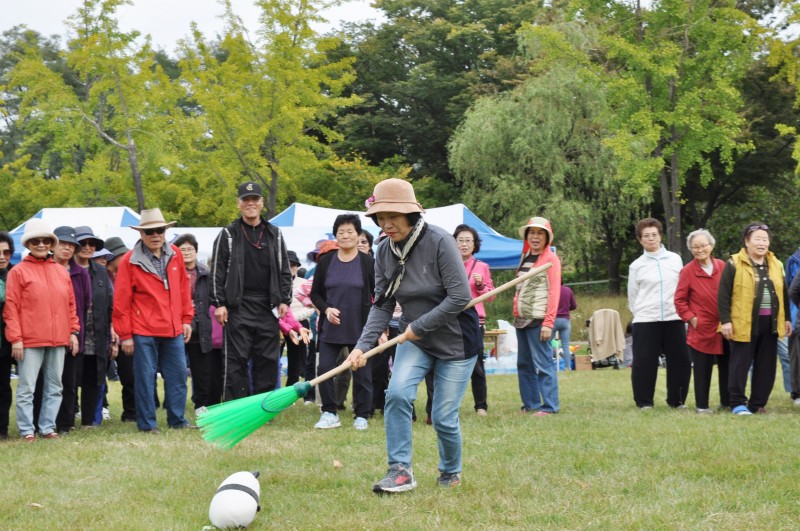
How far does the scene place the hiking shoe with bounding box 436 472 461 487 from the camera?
6145 millimetres

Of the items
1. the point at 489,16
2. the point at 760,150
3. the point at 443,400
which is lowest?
the point at 443,400

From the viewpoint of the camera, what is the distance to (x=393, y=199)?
5.86 metres

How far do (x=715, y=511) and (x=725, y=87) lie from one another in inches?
816

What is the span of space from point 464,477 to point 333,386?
343 cm

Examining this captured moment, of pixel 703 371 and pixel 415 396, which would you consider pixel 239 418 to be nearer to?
pixel 415 396

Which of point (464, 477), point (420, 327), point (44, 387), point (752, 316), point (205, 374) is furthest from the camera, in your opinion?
point (205, 374)

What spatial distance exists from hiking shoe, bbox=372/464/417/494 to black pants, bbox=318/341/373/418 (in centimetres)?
345

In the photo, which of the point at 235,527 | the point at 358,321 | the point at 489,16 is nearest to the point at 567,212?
the point at 489,16

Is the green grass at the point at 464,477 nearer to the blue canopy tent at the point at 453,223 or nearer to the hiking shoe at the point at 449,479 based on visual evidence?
the hiking shoe at the point at 449,479

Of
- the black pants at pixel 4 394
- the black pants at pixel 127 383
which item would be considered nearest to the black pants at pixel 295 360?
the black pants at pixel 127 383

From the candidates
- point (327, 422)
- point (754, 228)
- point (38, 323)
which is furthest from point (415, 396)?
point (754, 228)

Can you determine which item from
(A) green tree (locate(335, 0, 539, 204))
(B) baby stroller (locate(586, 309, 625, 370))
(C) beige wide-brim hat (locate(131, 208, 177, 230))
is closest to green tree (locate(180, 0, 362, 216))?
(B) baby stroller (locate(586, 309, 625, 370))

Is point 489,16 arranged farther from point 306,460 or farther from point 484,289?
point 306,460

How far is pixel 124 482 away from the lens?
260 inches
